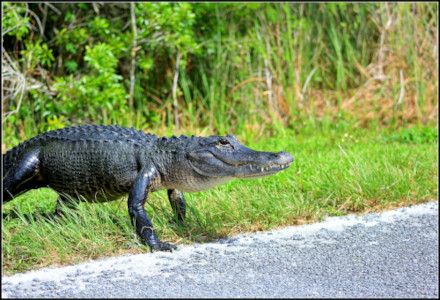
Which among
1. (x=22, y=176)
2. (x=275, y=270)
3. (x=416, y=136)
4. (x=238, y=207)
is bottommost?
(x=416, y=136)

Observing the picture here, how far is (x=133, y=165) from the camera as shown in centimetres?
389

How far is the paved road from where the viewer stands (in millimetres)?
2959

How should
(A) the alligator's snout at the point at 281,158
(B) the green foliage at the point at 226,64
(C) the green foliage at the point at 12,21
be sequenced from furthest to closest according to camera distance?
(B) the green foliage at the point at 226,64, (C) the green foliage at the point at 12,21, (A) the alligator's snout at the point at 281,158

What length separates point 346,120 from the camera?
26.6ft

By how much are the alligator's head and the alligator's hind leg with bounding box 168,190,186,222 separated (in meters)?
0.41

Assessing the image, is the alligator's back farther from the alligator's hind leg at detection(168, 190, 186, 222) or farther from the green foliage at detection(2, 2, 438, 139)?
the green foliage at detection(2, 2, 438, 139)

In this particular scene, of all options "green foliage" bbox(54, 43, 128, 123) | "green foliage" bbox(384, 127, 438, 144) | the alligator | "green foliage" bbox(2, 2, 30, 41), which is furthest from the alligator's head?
"green foliage" bbox(2, 2, 30, 41)

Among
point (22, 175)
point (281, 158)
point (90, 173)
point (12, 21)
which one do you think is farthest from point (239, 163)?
point (12, 21)

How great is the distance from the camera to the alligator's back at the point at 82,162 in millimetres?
3914

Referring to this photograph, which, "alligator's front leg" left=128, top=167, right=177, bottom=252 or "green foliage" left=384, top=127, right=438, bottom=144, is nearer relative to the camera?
"alligator's front leg" left=128, top=167, right=177, bottom=252

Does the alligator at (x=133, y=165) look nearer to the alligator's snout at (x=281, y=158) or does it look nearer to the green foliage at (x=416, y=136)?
the alligator's snout at (x=281, y=158)

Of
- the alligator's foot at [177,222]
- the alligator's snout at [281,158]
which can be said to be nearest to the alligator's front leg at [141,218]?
the alligator's foot at [177,222]

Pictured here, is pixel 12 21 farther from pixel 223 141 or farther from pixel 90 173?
pixel 223 141

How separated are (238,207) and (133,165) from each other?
101 cm
